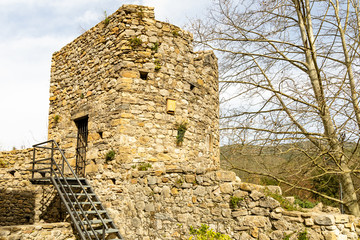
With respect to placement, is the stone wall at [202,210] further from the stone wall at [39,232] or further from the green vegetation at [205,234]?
the stone wall at [39,232]

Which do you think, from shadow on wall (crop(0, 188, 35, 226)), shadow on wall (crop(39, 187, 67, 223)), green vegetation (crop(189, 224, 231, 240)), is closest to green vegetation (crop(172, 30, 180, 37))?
green vegetation (crop(189, 224, 231, 240))

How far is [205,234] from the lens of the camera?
6.00 metres

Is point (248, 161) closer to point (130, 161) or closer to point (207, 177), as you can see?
point (207, 177)

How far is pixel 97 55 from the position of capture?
27.0ft

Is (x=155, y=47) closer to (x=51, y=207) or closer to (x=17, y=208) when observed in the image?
(x=51, y=207)

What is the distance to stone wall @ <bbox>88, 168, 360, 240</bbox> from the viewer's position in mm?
5320

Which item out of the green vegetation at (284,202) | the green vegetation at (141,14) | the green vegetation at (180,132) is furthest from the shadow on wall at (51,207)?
the green vegetation at (284,202)

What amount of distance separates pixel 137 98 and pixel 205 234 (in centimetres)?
340

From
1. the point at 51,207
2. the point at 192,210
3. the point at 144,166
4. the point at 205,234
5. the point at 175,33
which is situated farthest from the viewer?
the point at 51,207

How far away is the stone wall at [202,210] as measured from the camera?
5.32 metres

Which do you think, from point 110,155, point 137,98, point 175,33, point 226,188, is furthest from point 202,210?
point 175,33

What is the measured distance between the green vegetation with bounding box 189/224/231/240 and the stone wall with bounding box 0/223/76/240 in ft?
9.75

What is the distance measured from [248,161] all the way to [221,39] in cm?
384

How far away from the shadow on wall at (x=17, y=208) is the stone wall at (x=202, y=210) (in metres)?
3.88
